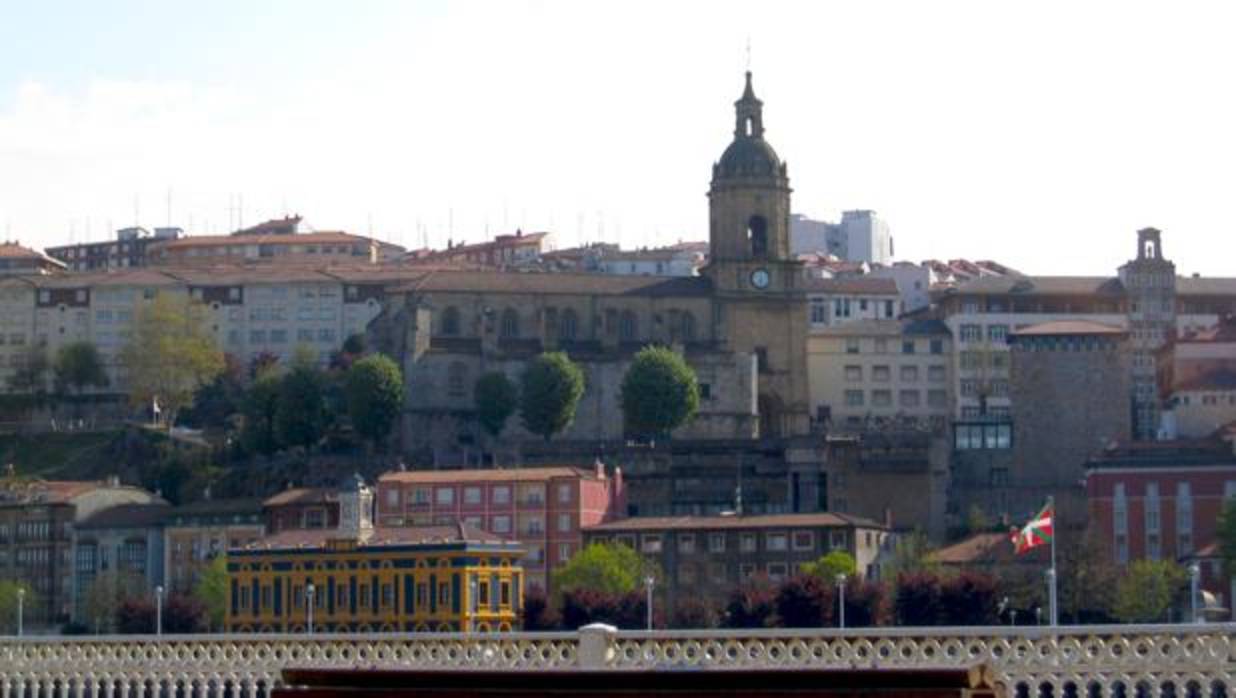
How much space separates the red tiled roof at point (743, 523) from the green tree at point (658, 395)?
1215cm

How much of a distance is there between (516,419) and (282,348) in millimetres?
25300

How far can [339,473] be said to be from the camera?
11994cm

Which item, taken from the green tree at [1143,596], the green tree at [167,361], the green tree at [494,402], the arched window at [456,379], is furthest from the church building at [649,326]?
the green tree at [1143,596]

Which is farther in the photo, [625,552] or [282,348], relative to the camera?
[282,348]

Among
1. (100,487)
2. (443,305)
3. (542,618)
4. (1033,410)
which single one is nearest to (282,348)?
(443,305)

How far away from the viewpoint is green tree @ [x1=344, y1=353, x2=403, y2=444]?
12131 cm

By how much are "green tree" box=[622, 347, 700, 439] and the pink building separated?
385 inches

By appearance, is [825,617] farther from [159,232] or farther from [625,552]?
[159,232]

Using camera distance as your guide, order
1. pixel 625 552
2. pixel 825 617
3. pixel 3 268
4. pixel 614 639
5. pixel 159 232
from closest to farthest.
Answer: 1. pixel 614 639
2. pixel 825 617
3. pixel 625 552
4. pixel 3 268
5. pixel 159 232

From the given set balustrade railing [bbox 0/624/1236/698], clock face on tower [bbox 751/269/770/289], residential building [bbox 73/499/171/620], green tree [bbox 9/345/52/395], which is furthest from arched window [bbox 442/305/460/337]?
balustrade railing [bbox 0/624/1236/698]

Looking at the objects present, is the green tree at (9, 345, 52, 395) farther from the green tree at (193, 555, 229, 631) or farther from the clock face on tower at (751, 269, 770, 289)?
the green tree at (193, 555, 229, 631)

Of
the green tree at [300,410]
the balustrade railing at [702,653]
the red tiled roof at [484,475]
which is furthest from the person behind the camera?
the green tree at [300,410]

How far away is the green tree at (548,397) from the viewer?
122375 millimetres

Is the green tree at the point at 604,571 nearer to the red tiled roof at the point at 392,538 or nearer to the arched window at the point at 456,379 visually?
the red tiled roof at the point at 392,538
